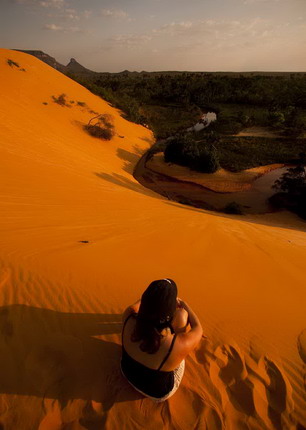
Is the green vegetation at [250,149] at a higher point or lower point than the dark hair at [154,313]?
higher

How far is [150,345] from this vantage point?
1.76m

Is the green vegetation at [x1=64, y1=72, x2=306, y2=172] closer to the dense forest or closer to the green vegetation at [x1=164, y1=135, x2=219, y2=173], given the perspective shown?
the dense forest

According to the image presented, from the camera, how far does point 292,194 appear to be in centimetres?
1200

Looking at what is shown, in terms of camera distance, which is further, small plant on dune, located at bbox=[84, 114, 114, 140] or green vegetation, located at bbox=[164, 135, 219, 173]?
small plant on dune, located at bbox=[84, 114, 114, 140]

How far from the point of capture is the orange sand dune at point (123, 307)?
2.00 m

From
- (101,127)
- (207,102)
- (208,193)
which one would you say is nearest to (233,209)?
(208,193)

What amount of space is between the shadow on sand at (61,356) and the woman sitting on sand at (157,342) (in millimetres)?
240

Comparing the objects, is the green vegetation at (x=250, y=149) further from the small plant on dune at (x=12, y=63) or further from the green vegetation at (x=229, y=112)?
the small plant on dune at (x=12, y=63)

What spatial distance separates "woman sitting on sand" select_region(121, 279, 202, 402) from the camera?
168 centimetres

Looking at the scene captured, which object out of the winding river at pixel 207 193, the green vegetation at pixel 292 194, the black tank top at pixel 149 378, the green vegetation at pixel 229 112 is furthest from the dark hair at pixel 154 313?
the green vegetation at pixel 229 112

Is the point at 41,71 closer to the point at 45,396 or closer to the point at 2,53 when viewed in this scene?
the point at 2,53

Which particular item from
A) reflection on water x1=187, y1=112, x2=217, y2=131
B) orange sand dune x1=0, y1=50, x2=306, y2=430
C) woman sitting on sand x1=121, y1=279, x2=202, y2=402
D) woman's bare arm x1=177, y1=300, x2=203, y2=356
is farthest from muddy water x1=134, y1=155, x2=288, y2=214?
reflection on water x1=187, y1=112, x2=217, y2=131

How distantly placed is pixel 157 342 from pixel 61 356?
1123mm

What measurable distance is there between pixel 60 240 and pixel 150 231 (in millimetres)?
1776
